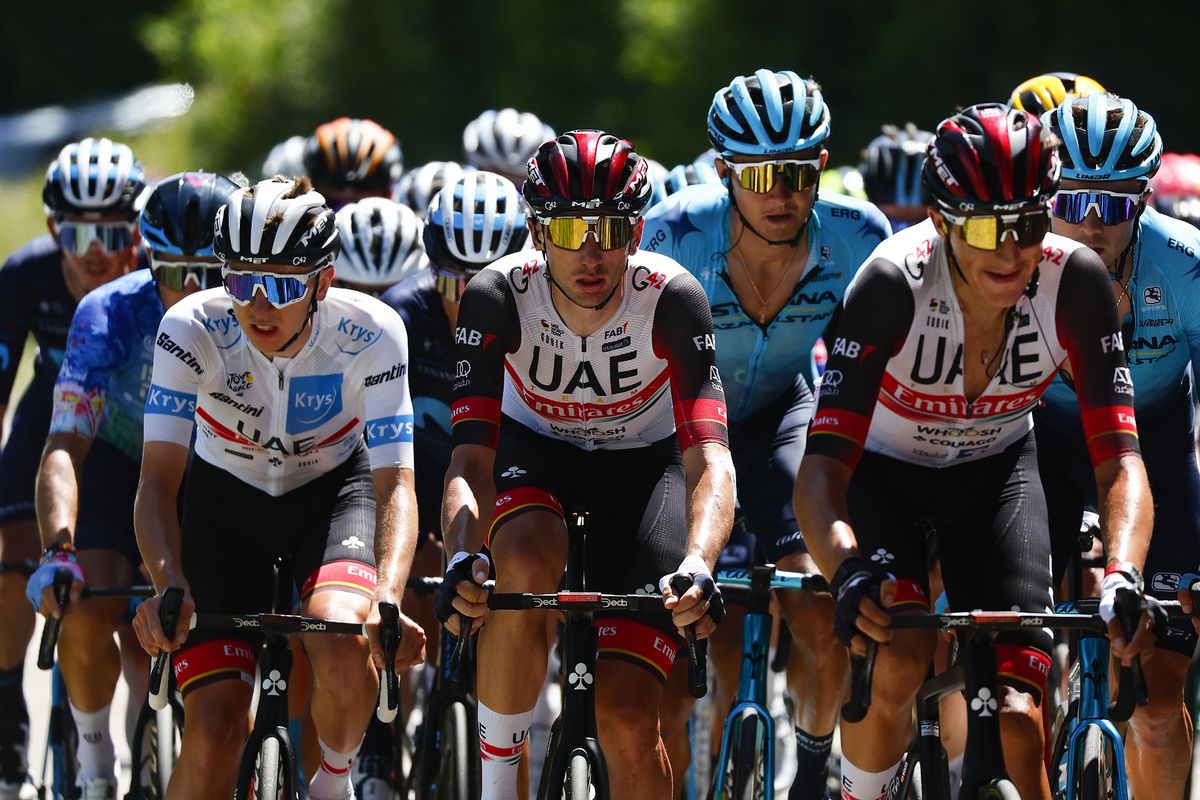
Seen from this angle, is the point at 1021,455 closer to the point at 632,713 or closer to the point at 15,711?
the point at 632,713

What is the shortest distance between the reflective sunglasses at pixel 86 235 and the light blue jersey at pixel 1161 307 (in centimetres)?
409

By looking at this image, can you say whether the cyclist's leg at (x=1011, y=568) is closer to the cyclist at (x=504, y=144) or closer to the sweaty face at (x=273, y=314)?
the sweaty face at (x=273, y=314)

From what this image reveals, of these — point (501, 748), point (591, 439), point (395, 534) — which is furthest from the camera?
point (591, 439)

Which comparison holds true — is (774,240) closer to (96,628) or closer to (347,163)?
(96,628)

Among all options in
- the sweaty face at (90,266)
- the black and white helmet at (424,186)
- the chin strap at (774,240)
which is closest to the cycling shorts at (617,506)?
the chin strap at (774,240)

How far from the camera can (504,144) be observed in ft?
35.1

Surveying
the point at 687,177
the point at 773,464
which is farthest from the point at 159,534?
the point at 687,177

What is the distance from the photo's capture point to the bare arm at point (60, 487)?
6090 mm

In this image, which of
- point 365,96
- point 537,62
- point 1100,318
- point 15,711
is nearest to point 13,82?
point 365,96

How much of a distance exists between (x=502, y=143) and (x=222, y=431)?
5.14m

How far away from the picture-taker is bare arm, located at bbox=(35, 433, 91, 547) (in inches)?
240

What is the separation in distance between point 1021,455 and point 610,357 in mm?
1311

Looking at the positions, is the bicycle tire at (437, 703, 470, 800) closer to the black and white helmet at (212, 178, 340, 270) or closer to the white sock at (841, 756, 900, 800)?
the white sock at (841, 756, 900, 800)

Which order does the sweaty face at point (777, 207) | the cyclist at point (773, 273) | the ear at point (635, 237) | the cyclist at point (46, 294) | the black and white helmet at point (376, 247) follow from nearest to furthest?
the ear at point (635, 237)
the cyclist at point (773, 273)
the sweaty face at point (777, 207)
the cyclist at point (46, 294)
the black and white helmet at point (376, 247)
